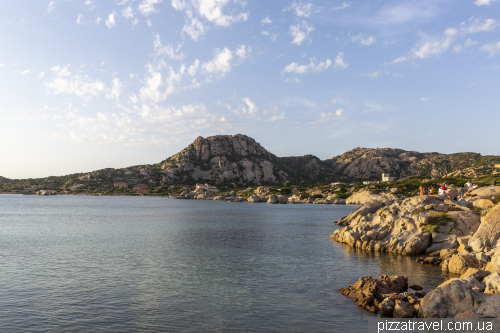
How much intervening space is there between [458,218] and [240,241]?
26744 mm

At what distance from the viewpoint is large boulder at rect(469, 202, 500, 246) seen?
91.6 ft

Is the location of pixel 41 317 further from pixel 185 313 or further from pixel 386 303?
pixel 386 303

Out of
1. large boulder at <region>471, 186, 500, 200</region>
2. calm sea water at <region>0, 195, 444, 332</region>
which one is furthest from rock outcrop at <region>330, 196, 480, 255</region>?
large boulder at <region>471, 186, 500, 200</region>

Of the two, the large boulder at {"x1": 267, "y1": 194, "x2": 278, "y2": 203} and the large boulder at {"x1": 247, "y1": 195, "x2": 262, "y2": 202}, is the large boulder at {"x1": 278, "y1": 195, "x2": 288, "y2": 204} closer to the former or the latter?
the large boulder at {"x1": 267, "y1": 194, "x2": 278, "y2": 203}

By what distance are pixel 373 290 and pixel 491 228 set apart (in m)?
16.6

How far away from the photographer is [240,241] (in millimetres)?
45062

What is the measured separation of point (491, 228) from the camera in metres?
28.5

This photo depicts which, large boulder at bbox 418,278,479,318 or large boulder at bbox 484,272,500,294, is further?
large boulder at bbox 484,272,500,294

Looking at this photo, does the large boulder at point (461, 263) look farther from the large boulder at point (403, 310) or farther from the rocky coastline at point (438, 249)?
the large boulder at point (403, 310)

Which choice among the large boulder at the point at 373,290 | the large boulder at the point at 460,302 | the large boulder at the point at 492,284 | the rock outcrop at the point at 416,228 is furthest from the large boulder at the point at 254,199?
the large boulder at the point at 460,302

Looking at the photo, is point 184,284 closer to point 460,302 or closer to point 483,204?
point 460,302

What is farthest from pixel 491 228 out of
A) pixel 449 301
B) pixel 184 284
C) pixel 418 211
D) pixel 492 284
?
pixel 184 284

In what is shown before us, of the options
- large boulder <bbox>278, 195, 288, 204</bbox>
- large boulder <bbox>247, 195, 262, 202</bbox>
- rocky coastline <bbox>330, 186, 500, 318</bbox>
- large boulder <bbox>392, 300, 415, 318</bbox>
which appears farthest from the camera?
large boulder <bbox>247, 195, 262, 202</bbox>

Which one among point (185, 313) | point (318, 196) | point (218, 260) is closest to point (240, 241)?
point (218, 260)
